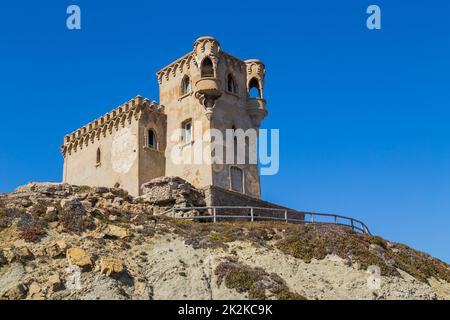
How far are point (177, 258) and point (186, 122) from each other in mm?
19544

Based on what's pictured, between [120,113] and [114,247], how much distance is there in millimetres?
21645

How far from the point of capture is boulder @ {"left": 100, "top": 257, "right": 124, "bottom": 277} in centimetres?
3077

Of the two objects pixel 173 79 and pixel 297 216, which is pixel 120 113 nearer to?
pixel 173 79

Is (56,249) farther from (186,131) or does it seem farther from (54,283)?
(186,131)

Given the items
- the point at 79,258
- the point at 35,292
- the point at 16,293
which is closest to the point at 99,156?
the point at 79,258

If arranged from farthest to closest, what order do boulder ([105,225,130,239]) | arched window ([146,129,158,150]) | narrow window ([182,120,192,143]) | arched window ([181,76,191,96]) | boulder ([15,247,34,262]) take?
arched window ([181,76,191,96]) → arched window ([146,129,158,150]) → narrow window ([182,120,192,143]) → boulder ([105,225,130,239]) → boulder ([15,247,34,262])

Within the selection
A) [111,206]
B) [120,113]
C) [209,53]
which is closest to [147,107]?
[120,113]

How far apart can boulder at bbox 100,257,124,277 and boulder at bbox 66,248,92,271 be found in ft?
1.97

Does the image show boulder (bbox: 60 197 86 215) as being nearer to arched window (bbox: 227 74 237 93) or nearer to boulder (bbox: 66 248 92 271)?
boulder (bbox: 66 248 92 271)

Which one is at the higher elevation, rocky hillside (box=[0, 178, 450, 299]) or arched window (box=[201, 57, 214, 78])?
arched window (box=[201, 57, 214, 78])

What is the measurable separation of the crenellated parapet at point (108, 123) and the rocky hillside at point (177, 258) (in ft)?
38.6

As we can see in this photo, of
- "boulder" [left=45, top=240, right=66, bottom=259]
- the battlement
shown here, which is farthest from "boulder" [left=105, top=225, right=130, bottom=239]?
the battlement

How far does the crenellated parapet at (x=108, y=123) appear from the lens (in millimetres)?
52128

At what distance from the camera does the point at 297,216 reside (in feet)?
162
